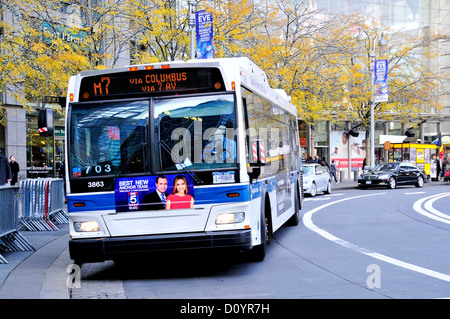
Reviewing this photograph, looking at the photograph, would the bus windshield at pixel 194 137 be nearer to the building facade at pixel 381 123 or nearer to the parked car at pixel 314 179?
the parked car at pixel 314 179

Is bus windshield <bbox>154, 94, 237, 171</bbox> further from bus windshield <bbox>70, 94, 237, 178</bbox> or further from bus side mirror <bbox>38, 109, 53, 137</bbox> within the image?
bus side mirror <bbox>38, 109, 53, 137</bbox>

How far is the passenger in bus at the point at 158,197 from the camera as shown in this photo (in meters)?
8.01

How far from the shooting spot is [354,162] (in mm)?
47062

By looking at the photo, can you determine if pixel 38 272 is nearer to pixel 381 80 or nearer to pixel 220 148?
pixel 220 148

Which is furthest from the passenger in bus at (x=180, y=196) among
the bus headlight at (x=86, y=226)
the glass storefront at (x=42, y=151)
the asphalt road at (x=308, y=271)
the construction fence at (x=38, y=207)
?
the glass storefront at (x=42, y=151)

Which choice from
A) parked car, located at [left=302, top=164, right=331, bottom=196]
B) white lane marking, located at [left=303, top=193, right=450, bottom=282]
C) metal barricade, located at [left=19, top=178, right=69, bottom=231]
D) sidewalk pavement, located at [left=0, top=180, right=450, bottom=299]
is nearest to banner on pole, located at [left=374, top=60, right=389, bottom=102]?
parked car, located at [left=302, top=164, right=331, bottom=196]

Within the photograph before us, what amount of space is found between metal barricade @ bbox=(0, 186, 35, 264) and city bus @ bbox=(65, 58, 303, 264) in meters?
2.35

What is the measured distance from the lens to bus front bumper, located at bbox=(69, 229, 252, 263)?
795 cm

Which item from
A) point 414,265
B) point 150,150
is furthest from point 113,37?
point 414,265

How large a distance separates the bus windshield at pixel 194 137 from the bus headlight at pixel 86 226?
1.18 meters

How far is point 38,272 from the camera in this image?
8.39m

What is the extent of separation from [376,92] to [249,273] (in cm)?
2519

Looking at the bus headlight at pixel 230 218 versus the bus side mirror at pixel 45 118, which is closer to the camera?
the bus headlight at pixel 230 218

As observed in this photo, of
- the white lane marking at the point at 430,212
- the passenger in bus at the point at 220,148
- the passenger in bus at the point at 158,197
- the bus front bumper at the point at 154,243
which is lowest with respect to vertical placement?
the white lane marking at the point at 430,212
